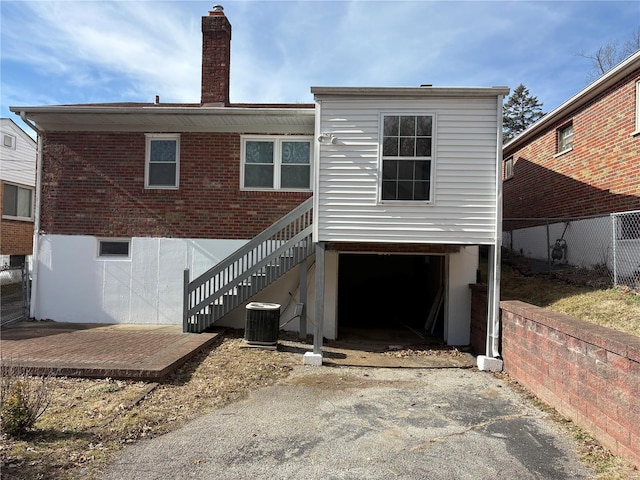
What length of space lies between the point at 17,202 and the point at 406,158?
614 inches

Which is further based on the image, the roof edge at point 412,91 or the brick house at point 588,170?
the brick house at point 588,170

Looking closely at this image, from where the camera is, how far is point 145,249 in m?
9.70

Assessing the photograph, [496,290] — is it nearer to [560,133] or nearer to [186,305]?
[186,305]

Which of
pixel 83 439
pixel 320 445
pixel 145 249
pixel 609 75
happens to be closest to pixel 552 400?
pixel 320 445

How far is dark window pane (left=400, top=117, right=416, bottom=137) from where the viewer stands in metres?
7.48

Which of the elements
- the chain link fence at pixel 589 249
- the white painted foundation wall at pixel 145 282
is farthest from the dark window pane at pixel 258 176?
the chain link fence at pixel 589 249

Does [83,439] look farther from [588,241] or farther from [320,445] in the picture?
[588,241]

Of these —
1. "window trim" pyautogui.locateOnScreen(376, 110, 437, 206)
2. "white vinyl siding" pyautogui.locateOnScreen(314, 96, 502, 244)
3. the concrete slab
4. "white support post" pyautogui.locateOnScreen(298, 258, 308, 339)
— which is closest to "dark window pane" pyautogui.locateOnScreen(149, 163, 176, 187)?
the concrete slab

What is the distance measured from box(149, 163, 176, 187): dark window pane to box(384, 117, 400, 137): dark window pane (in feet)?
16.9

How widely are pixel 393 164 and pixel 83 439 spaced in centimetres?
598

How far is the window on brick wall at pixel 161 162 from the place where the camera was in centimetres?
981

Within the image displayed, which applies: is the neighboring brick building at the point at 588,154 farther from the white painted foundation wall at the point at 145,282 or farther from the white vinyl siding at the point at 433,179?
the white vinyl siding at the point at 433,179

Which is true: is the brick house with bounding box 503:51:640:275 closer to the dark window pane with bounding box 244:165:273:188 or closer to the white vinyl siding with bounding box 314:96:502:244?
the white vinyl siding with bounding box 314:96:502:244

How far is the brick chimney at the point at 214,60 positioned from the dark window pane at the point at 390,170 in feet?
15.9
